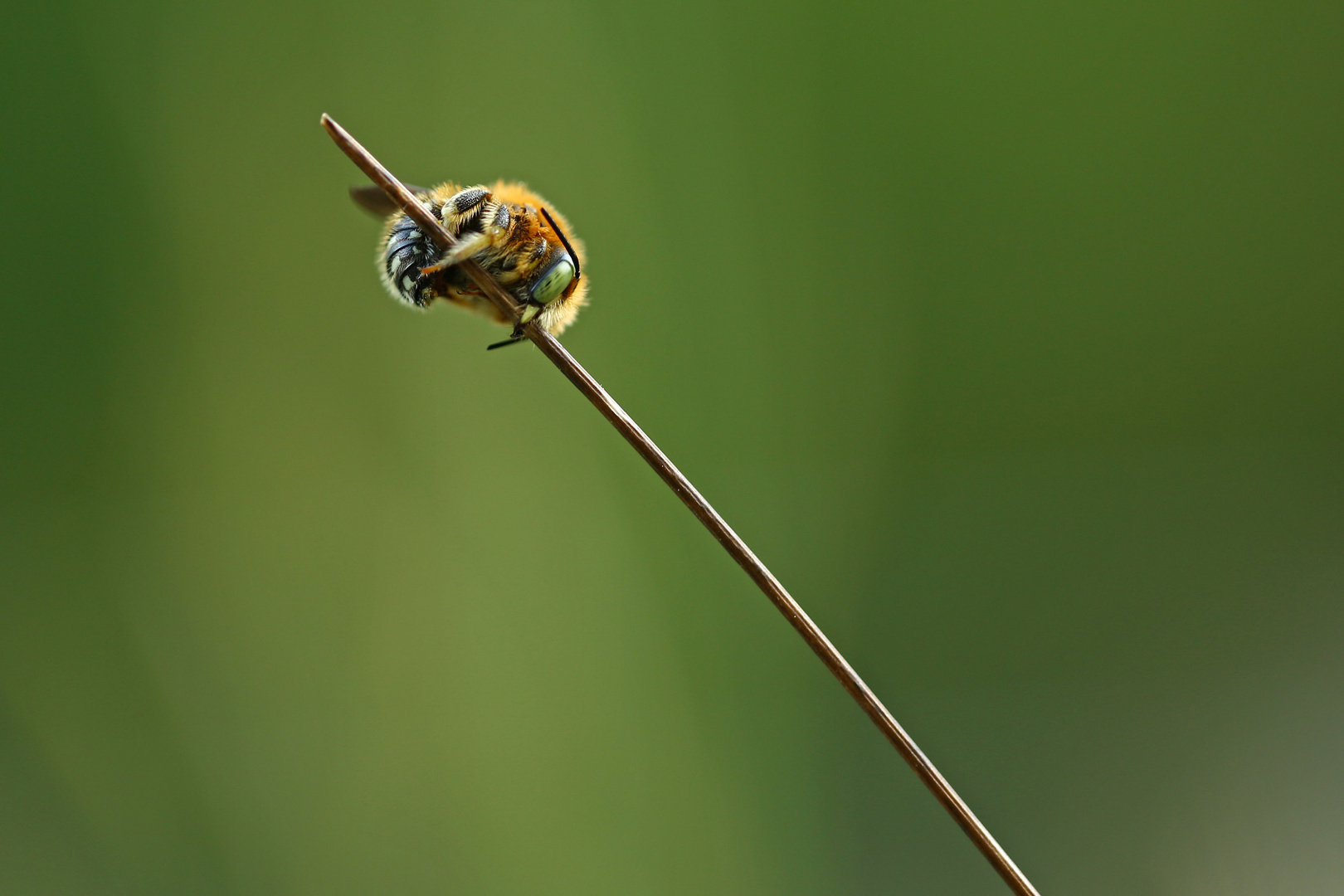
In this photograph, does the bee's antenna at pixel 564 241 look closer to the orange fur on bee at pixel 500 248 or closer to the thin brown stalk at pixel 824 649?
the orange fur on bee at pixel 500 248

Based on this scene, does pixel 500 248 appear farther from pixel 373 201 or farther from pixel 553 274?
pixel 373 201

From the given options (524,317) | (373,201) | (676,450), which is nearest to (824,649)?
(524,317)

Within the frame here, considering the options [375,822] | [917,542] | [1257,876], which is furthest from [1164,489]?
[375,822]

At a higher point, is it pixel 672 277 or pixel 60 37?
pixel 60 37

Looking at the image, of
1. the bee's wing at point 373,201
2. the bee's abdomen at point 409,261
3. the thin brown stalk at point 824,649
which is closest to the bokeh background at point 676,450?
the bee's wing at point 373,201

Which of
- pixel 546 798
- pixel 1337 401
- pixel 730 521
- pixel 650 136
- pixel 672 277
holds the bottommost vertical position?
pixel 1337 401

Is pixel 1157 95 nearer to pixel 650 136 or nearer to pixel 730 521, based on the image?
pixel 650 136

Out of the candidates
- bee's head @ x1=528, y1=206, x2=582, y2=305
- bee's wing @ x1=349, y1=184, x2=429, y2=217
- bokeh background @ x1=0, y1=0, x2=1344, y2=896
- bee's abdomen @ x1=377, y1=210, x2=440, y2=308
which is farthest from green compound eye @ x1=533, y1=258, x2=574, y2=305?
bokeh background @ x1=0, y1=0, x2=1344, y2=896
